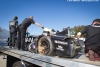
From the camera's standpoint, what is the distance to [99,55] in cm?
292

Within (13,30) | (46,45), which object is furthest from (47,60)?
(13,30)

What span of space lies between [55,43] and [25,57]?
3.20 ft

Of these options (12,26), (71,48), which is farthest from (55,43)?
(12,26)

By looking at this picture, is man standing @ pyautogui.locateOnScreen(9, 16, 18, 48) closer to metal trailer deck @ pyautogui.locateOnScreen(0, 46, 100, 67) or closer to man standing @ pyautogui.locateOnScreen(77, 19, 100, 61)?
metal trailer deck @ pyautogui.locateOnScreen(0, 46, 100, 67)

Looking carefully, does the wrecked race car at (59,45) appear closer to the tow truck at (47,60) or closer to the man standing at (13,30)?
the tow truck at (47,60)

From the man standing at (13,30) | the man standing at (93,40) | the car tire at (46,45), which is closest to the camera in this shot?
the man standing at (93,40)

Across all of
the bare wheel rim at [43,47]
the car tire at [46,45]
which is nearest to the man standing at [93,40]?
the car tire at [46,45]

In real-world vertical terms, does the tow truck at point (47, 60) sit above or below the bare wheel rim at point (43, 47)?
below

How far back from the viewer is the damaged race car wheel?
3.22m

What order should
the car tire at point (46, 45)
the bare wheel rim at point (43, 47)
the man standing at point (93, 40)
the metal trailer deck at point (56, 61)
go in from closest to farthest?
the metal trailer deck at point (56, 61), the man standing at point (93, 40), the car tire at point (46, 45), the bare wheel rim at point (43, 47)

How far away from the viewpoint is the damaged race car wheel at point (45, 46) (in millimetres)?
3224

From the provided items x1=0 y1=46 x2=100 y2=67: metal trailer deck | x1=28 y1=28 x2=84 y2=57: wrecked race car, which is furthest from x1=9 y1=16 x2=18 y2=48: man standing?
x1=28 y1=28 x2=84 y2=57: wrecked race car

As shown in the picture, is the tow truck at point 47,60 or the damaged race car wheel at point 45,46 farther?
the damaged race car wheel at point 45,46

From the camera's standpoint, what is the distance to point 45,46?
350 cm
